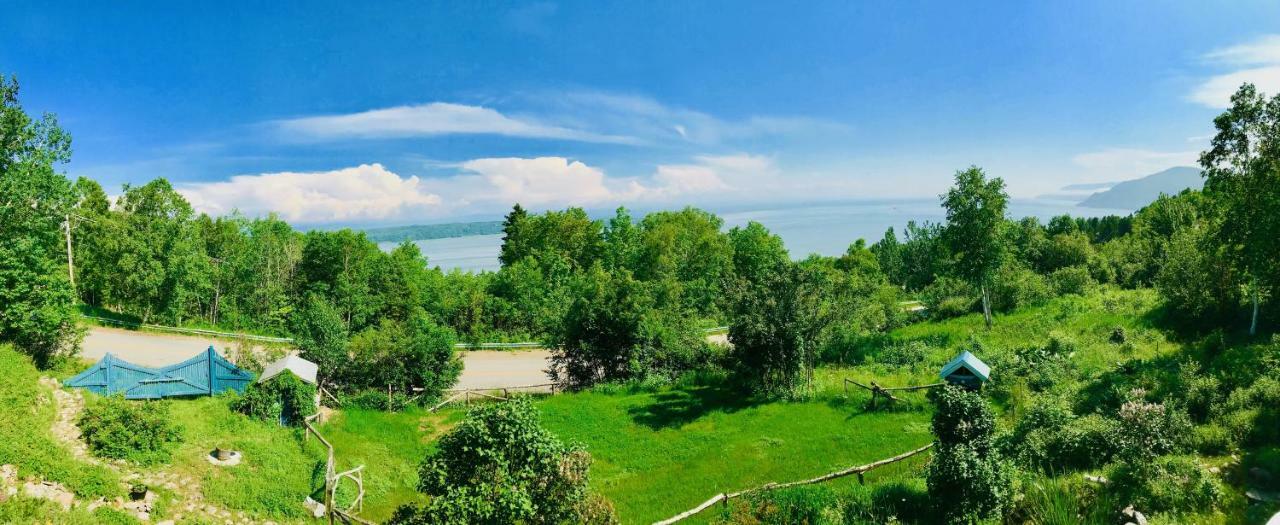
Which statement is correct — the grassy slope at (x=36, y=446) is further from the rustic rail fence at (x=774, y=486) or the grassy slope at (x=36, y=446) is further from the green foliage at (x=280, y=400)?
the rustic rail fence at (x=774, y=486)

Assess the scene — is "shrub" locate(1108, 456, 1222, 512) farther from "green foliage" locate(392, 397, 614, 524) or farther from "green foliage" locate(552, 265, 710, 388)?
"green foliage" locate(552, 265, 710, 388)

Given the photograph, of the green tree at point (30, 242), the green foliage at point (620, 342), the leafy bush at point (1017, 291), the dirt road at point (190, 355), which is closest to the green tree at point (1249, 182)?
the leafy bush at point (1017, 291)

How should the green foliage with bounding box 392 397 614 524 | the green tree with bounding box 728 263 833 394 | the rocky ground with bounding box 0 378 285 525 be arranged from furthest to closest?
the green tree with bounding box 728 263 833 394, the rocky ground with bounding box 0 378 285 525, the green foliage with bounding box 392 397 614 524

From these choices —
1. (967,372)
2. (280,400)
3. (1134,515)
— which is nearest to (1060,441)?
(1134,515)

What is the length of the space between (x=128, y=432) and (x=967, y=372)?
77.9ft

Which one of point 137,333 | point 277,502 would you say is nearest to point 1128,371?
point 277,502

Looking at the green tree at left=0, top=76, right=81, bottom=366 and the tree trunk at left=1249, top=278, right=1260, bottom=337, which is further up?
the green tree at left=0, top=76, right=81, bottom=366

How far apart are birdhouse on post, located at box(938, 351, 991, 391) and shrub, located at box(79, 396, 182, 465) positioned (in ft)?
73.7

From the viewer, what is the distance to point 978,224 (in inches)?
1273

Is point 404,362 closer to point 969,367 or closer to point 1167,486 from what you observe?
point 969,367

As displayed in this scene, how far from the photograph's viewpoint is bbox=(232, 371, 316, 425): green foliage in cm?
1838

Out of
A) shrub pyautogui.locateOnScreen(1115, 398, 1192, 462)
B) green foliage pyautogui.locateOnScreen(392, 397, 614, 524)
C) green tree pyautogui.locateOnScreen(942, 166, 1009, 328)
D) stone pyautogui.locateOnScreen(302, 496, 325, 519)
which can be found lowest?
stone pyautogui.locateOnScreen(302, 496, 325, 519)

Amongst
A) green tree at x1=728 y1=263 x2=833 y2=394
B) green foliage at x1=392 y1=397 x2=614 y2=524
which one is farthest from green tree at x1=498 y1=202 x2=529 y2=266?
green foliage at x1=392 y1=397 x2=614 y2=524

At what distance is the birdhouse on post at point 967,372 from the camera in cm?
1877
